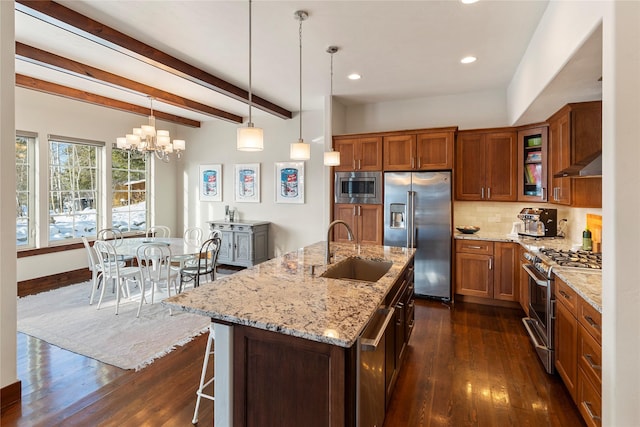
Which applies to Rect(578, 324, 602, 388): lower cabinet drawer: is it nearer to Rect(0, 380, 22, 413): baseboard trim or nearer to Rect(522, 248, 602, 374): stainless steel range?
Rect(522, 248, 602, 374): stainless steel range

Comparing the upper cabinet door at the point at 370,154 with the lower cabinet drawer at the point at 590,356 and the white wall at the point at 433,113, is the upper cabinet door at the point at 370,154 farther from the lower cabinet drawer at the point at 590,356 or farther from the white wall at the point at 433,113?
the lower cabinet drawer at the point at 590,356

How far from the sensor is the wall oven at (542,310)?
2508 millimetres

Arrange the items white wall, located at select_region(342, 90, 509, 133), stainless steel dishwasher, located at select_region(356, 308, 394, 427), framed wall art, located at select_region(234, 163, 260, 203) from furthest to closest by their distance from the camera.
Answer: framed wall art, located at select_region(234, 163, 260, 203) → white wall, located at select_region(342, 90, 509, 133) → stainless steel dishwasher, located at select_region(356, 308, 394, 427)

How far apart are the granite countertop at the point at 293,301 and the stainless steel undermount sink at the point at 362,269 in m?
0.23

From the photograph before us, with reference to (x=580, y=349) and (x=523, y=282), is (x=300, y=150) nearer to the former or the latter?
(x=580, y=349)

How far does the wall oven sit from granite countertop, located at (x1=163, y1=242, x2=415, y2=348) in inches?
49.3

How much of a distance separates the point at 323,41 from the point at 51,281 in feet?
17.7

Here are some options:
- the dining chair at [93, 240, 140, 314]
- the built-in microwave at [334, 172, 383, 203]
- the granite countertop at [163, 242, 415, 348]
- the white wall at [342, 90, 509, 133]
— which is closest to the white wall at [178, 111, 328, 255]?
the built-in microwave at [334, 172, 383, 203]

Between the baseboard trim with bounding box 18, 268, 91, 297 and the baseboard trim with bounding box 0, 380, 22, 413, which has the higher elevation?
the baseboard trim with bounding box 18, 268, 91, 297

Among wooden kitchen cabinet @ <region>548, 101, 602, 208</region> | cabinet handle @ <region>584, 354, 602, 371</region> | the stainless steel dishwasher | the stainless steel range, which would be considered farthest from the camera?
wooden kitchen cabinet @ <region>548, 101, 602, 208</region>

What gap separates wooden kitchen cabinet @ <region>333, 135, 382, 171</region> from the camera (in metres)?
4.64

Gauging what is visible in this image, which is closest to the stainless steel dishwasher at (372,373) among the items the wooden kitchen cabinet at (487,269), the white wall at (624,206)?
the white wall at (624,206)

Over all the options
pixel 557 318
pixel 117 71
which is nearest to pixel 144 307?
pixel 117 71

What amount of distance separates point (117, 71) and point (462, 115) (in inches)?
184
